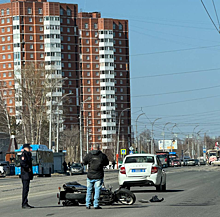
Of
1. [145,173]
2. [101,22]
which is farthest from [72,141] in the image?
[145,173]

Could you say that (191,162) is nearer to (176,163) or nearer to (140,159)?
(176,163)

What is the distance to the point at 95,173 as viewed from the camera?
15852 mm

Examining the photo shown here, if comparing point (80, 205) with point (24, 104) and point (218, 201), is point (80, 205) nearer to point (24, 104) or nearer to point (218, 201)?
point (218, 201)

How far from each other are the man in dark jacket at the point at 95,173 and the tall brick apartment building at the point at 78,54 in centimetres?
13276

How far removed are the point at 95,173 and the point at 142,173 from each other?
7850mm

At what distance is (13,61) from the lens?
501 ft

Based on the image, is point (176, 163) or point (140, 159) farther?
point (176, 163)

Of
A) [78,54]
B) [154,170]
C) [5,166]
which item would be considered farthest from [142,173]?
[78,54]

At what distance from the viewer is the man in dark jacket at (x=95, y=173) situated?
1570 centimetres

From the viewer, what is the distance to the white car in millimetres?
23359

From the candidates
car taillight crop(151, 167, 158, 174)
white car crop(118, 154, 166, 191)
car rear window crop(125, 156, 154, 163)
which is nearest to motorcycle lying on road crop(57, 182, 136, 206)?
white car crop(118, 154, 166, 191)

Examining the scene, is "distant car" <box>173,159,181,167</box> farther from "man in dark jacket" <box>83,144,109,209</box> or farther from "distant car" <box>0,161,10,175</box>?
"man in dark jacket" <box>83,144,109,209</box>

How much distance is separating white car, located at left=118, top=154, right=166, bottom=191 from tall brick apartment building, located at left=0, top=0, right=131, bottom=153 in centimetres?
12477

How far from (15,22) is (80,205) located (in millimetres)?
138998
